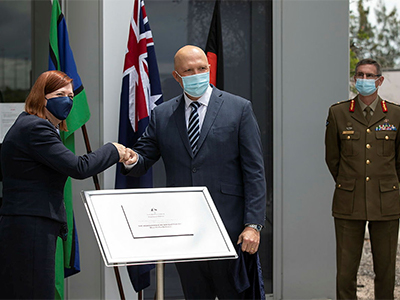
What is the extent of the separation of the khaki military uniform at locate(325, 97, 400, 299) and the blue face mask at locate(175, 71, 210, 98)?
1.36m

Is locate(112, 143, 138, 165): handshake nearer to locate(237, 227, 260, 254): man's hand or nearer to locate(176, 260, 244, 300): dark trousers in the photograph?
locate(176, 260, 244, 300): dark trousers

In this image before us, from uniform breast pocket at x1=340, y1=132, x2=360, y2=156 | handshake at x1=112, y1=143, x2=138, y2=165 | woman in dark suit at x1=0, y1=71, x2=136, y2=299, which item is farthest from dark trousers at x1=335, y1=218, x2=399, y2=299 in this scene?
woman in dark suit at x1=0, y1=71, x2=136, y2=299

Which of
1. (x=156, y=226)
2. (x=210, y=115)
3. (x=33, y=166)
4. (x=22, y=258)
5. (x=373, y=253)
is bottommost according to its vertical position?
(x=373, y=253)

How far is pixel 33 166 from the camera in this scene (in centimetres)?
254

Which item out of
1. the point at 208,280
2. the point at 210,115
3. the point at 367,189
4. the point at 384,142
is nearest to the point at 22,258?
the point at 208,280

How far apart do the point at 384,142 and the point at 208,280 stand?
5.57ft

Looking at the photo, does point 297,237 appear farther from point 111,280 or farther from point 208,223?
point 208,223

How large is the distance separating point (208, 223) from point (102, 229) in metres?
0.46

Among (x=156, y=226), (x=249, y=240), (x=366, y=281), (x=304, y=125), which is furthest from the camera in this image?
(x=366, y=281)

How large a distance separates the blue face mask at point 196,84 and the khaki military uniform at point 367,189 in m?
1.36

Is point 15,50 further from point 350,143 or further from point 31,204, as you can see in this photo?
point 350,143

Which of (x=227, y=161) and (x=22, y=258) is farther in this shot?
(x=227, y=161)

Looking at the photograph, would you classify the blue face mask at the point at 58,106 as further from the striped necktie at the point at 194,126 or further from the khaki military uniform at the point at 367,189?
the khaki military uniform at the point at 367,189

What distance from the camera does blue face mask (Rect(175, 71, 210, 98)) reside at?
280 cm
